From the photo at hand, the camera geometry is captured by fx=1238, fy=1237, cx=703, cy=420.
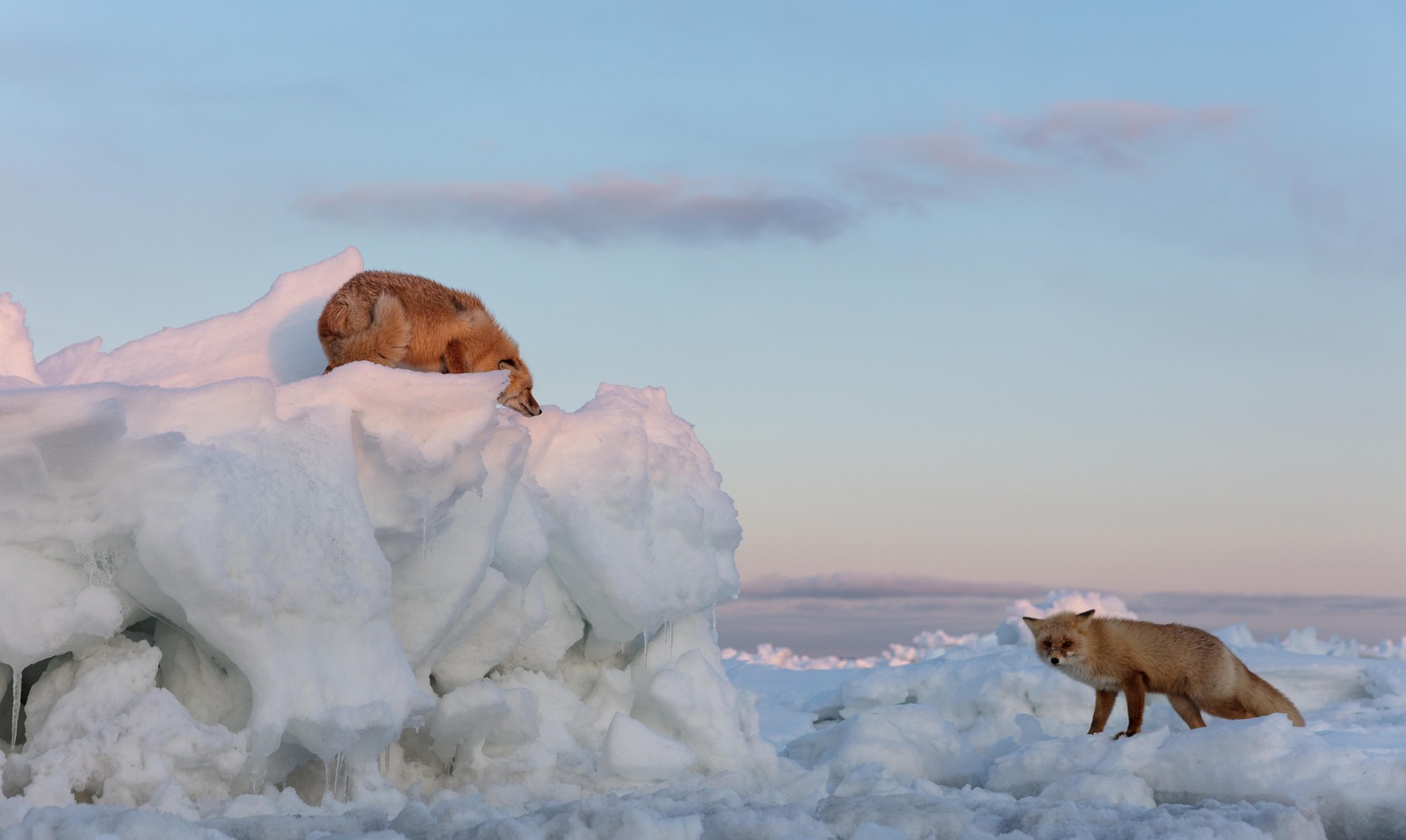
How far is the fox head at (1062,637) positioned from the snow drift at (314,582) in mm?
2256

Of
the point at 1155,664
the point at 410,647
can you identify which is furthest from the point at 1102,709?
the point at 410,647

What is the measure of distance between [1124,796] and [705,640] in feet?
11.2

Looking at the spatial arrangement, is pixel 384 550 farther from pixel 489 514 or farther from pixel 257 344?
pixel 257 344

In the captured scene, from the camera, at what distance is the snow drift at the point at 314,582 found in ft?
17.7

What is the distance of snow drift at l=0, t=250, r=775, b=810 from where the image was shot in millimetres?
5402

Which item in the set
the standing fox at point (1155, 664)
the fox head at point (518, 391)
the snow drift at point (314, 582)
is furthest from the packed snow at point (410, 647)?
the standing fox at point (1155, 664)

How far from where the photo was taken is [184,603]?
5492mm

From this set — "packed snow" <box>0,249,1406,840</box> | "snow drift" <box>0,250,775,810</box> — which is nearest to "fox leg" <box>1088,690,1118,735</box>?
"packed snow" <box>0,249,1406,840</box>

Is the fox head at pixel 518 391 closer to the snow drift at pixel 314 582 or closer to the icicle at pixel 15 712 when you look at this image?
the snow drift at pixel 314 582

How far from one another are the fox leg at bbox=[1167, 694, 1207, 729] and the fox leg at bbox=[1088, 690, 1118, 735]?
0.43 metres

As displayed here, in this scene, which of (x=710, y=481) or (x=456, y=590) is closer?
(x=456, y=590)

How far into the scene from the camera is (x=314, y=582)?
5816mm

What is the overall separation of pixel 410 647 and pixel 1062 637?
4814 millimetres

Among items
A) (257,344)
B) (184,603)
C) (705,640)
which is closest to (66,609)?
(184,603)
